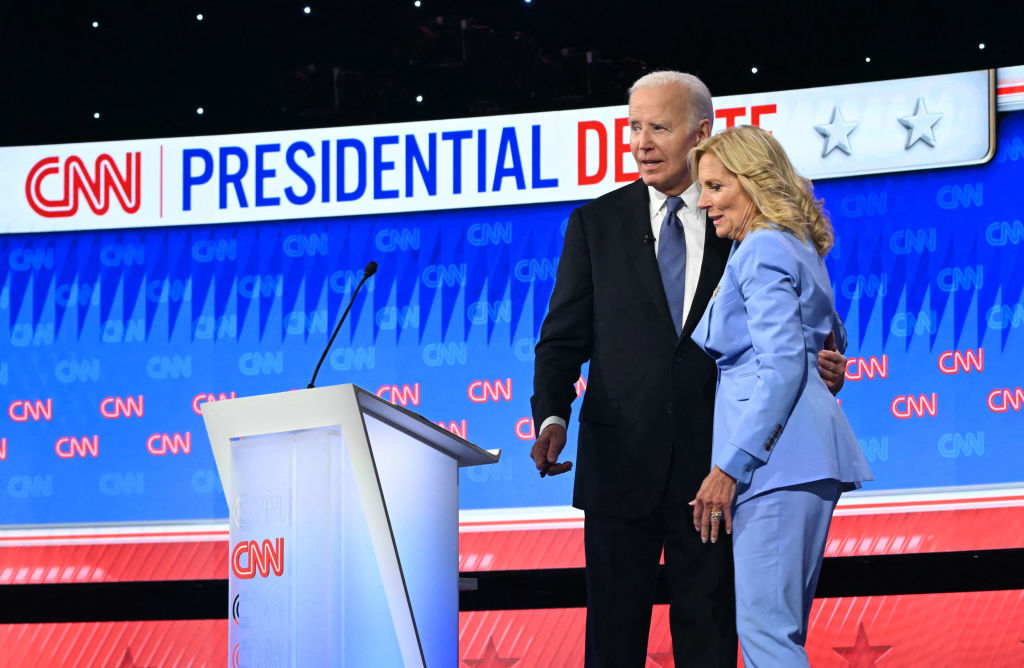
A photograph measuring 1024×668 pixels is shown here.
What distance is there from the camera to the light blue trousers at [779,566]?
168 cm

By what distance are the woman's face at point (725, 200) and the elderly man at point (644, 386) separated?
0.19m

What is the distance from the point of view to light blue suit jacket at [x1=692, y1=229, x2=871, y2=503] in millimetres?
1742

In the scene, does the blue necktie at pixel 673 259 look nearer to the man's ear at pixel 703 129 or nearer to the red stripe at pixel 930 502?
the man's ear at pixel 703 129

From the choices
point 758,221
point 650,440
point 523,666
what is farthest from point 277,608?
point 523,666

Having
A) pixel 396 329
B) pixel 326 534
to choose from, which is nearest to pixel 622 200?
pixel 326 534

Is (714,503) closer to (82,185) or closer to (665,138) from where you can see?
(665,138)

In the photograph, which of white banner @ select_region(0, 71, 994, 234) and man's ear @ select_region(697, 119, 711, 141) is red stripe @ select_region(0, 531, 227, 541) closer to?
white banner @ select_region(0, 71, 994, 234)

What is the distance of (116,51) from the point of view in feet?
14.3

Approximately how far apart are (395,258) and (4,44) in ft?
6.00

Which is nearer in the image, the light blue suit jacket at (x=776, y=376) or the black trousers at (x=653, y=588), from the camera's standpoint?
the light blue suit jacket at (x=776, y=376)

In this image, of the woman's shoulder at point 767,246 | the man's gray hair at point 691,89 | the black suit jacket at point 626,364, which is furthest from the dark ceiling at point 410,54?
the woman's shoulder at point 767,246

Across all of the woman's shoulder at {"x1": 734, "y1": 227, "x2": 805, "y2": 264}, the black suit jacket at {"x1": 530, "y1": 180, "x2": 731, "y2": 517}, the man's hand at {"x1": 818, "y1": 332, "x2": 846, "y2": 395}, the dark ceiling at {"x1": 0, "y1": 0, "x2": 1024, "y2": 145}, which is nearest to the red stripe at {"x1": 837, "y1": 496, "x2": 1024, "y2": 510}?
the dark ceiling at {"x1": 0, "y1": 0, "x2": 1024, "y2": 145}

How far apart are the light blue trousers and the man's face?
70 cm

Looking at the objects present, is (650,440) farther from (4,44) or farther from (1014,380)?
(4,44)
